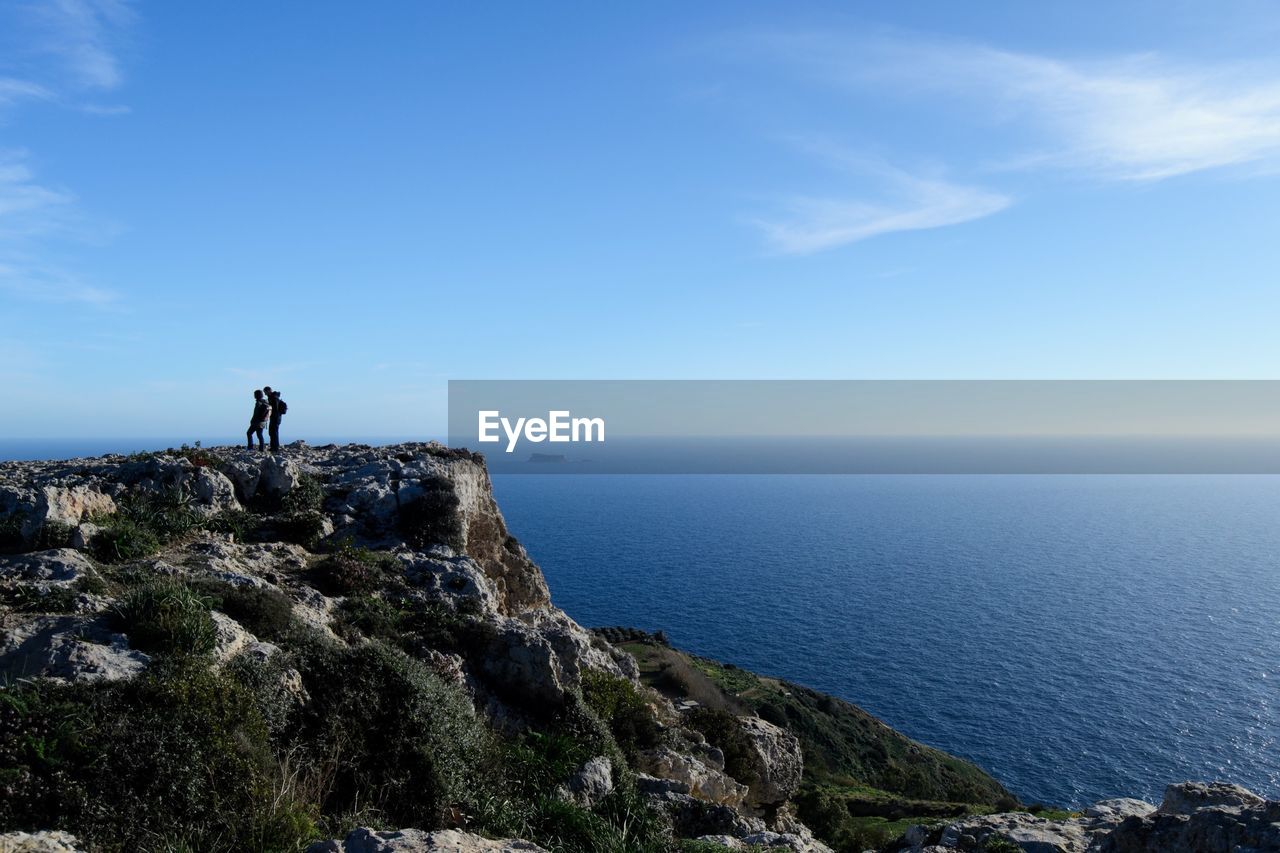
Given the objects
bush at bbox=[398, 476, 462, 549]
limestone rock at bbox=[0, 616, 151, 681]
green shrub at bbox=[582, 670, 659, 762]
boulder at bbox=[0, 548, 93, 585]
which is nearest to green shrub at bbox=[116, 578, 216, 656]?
limestone rock at bbox=[0, 616, 151, 681]

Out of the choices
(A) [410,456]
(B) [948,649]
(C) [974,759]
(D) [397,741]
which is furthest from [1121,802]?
(B) [948,649]

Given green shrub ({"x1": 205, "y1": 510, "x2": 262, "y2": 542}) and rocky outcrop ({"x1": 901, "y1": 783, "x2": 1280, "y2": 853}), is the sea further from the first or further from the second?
green shrub ({"x1": 205, "y1": 510, "x2": 262, "y2": 542})

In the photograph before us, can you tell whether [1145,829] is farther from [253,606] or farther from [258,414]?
[258,414]

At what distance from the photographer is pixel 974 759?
2136 inches

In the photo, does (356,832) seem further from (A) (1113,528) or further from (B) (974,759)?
(A) (1113,528)

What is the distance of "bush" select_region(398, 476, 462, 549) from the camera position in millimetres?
21781

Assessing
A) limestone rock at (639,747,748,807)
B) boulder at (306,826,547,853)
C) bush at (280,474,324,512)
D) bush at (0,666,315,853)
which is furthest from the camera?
bush at (280,474,324,512)

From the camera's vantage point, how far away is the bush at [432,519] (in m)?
21.8

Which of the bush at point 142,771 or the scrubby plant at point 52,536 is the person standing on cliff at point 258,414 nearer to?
the scrubby plant at point 52,536

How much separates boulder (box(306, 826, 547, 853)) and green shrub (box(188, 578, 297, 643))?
6.33 metres

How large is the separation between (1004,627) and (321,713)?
8762 centimetres

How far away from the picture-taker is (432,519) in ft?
72.8

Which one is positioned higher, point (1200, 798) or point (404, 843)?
point (404, 843)

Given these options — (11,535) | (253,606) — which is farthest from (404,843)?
(11,535)
